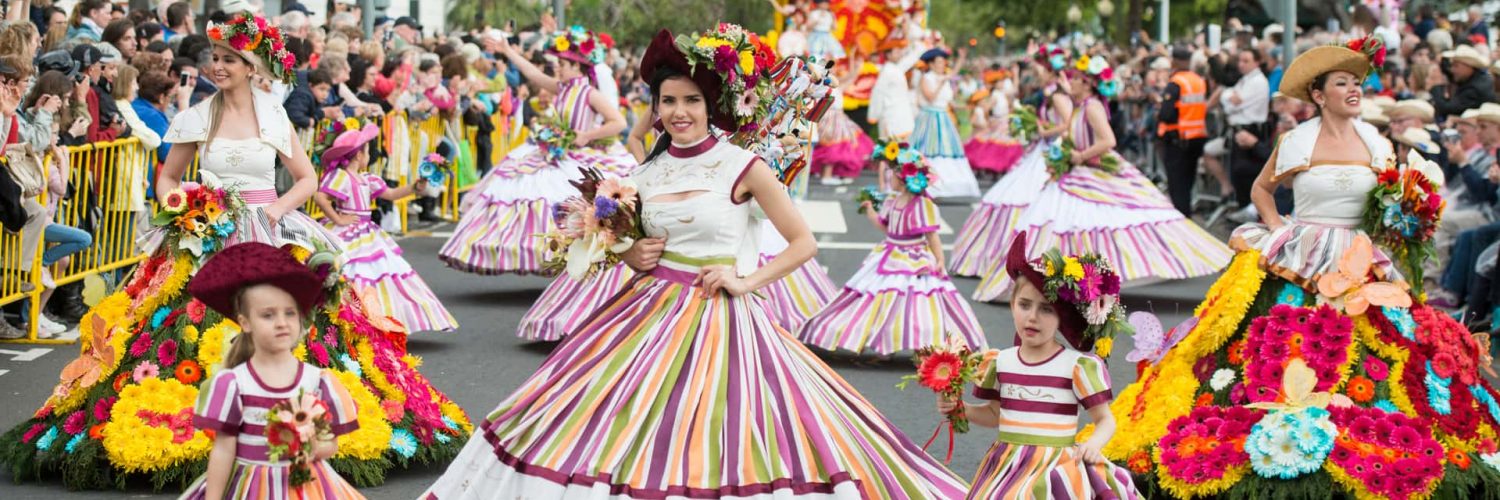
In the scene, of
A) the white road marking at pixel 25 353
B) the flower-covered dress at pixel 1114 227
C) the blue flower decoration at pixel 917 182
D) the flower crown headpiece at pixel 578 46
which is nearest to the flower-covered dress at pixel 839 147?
the flower-covered dress at pixel 1114 227

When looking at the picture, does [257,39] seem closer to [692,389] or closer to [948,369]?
[692,389]

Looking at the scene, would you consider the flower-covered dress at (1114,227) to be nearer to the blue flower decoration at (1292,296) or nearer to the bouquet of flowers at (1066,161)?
the bouquet of flowers at (1066,161)

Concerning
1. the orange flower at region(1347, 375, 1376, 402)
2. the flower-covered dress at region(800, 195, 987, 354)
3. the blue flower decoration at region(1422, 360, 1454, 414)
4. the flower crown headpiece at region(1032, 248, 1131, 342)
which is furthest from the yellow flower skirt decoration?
the blue flower decoration at region(1422, 360, 1454, 414)

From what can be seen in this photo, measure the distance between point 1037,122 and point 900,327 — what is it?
444 cm

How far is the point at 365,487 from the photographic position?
759cm

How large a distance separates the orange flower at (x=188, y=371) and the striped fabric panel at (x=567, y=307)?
373 centimetres

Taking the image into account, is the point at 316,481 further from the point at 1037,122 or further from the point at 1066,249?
the point at 1037,122

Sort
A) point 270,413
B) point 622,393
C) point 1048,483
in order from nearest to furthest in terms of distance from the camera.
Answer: point 270,413, point 1048,483, point 622,393

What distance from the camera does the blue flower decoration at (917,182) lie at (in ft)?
36.3

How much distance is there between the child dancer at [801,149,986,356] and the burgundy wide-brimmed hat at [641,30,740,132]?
14.8ft

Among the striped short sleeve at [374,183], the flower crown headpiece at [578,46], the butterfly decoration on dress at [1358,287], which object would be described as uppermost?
the flower crown headpiece at [578,46]

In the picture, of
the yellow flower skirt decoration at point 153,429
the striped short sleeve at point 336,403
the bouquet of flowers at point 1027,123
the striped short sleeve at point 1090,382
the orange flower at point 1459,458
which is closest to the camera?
the striped short sleeve at point 336,403

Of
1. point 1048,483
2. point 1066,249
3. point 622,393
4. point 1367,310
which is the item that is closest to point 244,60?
point 622,393

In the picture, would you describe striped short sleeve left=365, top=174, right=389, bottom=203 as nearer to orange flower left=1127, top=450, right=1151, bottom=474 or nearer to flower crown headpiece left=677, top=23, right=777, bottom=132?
flower crown headpiece left=677, top=23, right=777, bottom=132
